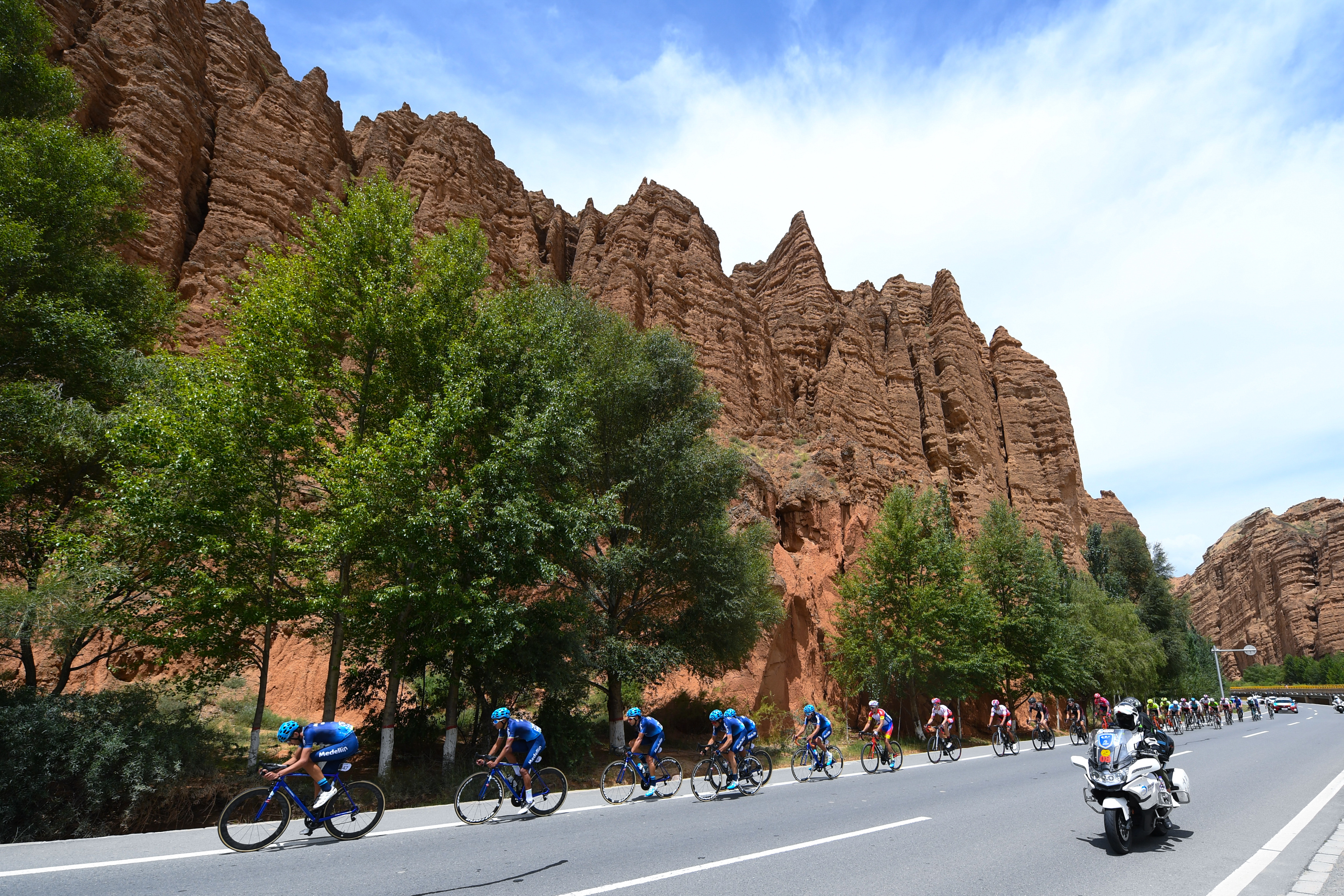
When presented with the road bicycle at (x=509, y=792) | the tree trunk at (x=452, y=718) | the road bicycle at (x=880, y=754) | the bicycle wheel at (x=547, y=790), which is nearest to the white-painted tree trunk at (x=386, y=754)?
the tree trunk at (x=452, y=718)

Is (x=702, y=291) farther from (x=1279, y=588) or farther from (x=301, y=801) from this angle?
(x=1279, y=588)

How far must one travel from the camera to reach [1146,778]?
776cm

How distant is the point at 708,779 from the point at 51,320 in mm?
16950

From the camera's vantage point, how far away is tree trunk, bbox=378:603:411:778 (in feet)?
44.8

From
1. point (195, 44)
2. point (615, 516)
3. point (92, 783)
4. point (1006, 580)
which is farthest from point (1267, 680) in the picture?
point (195, 44)

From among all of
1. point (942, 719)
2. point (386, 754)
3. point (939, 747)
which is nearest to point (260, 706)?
point (386, 754)

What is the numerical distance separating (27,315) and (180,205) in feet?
69.1

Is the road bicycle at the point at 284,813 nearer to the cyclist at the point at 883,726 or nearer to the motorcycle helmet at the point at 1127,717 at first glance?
the motorcycle helmet at the point at 1127,717

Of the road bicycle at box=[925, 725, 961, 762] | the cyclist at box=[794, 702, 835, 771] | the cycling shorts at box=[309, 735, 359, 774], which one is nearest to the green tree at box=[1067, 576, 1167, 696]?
the road bicycle at box=[925, 725, 961, 762]

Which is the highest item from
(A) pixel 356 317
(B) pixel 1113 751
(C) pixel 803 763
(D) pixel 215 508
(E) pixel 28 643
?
(A) pixel 356 317

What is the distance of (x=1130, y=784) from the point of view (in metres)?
7.71

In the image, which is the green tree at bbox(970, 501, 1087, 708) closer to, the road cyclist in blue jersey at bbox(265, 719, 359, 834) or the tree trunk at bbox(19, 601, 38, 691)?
the road cyclist in blue jersey at bbox(265, 719, 359, 834)

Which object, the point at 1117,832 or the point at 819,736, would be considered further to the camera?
the point at 819,736

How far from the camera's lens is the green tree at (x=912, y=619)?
2762 cm
